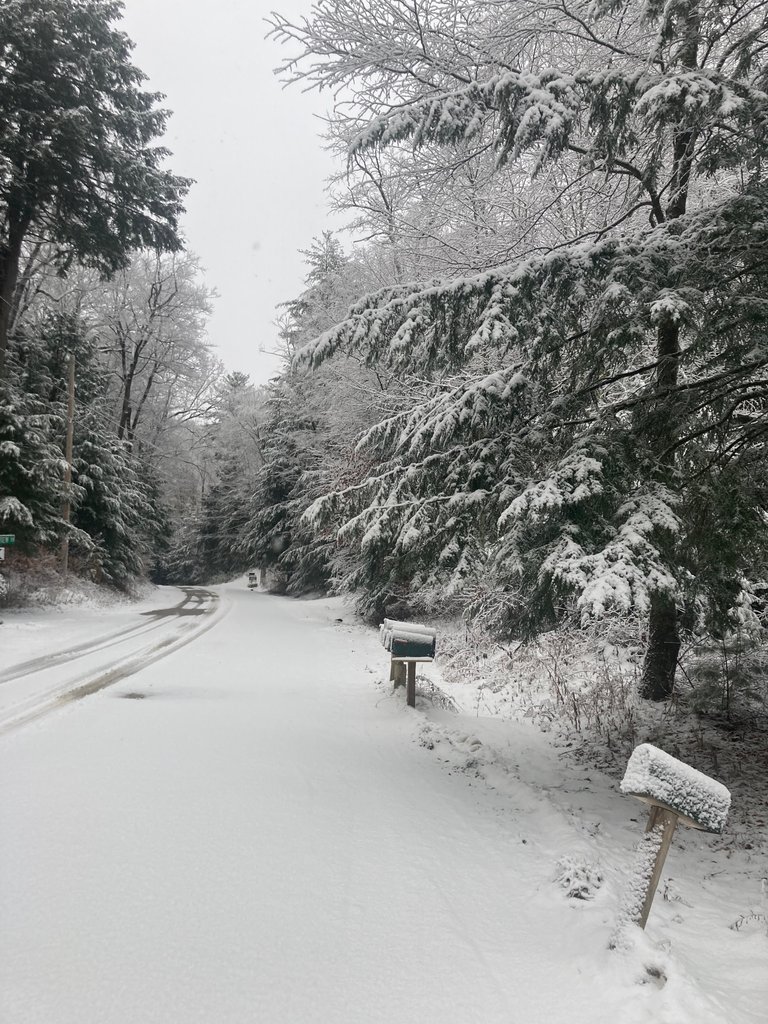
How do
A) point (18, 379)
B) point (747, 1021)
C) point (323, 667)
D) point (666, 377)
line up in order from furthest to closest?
point (18, 379) → point (323, 667) → point (666, 377) → point (747, 1021)

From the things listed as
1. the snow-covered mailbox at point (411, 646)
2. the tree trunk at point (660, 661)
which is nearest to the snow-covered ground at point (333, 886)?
the snow-covered mailbox at point (411, 646)

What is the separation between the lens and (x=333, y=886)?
330 cm

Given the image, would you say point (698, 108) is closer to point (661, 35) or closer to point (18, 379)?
point (661, 35)

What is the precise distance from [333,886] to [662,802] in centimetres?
184

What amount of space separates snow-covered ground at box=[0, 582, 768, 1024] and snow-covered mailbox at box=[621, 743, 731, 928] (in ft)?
0.91

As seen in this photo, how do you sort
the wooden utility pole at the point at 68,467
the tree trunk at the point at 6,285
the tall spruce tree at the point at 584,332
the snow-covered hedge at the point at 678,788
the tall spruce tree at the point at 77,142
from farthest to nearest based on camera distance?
1. the wooden utility pole at the point at 68,467
2. the tree trunk at the point at 6,285
3. the tall spruce tree at the point at 77,142
4. the tall spruce tree at the point at 584,332
5. the snow-covered hedge at the point at 678,788

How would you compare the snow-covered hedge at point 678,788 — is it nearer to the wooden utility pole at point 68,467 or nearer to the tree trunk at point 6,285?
the wooden utility pole at point 68,467

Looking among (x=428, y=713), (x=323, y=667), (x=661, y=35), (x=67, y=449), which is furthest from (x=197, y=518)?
(x=661, y=35)

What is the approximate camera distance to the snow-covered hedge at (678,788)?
107 inches

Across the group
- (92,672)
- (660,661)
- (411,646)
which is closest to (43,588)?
(92,672)

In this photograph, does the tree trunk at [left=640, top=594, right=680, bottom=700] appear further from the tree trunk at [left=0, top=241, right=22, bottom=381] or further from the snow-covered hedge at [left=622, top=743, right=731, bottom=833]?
the tree trunk at [left=0, top=241, right=22, bottom=381]

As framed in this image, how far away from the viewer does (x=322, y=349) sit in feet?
16.6

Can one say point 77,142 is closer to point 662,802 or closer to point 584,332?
point 584,332

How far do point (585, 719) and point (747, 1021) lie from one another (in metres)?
4.93
